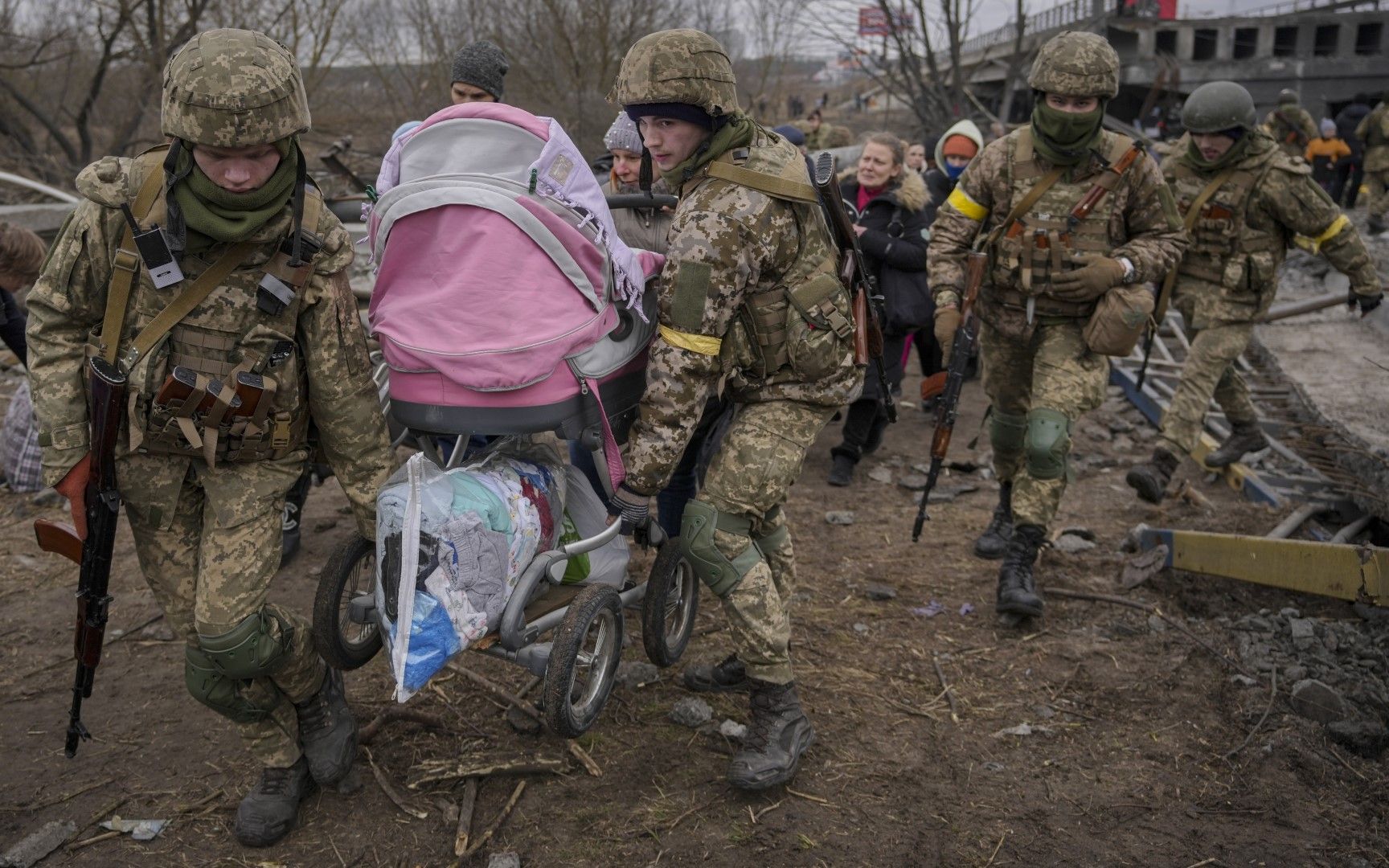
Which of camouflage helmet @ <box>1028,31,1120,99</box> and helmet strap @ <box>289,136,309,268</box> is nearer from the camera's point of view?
helmet strap @ <box>289,136,309,268</box>

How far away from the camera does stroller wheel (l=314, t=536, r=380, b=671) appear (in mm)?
3229

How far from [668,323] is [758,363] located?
0.40 meters

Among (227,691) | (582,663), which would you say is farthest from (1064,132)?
(227,691)

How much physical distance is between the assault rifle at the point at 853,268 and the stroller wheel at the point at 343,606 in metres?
1.69

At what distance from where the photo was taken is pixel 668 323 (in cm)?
333

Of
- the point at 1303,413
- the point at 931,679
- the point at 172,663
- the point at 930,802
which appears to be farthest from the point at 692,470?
the point at 1303,413

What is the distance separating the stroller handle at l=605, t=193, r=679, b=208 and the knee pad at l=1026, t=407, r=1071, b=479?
6.16 feet

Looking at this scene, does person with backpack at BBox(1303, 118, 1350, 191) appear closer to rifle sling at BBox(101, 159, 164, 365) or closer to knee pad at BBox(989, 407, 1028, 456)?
knee pad at BBox(989, 407, 1028, 456)

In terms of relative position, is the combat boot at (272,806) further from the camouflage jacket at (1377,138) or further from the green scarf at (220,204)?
the camouflage jacket at (1377,138)

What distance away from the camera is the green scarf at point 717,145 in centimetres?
339

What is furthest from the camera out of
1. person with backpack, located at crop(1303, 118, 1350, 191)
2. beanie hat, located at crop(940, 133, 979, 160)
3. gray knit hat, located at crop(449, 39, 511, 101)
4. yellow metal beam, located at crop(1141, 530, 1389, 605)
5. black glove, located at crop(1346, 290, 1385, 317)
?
person with backpack, located at crop(1303, 118, 1350, 191)

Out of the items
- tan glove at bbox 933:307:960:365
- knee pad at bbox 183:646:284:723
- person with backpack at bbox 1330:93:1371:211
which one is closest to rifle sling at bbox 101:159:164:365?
knee pad at bbox 183:646:284:723

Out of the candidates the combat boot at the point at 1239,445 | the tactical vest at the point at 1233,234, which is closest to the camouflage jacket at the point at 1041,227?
the tactical vest at the point at 1233,234

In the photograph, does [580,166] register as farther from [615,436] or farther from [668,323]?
[615,436]
